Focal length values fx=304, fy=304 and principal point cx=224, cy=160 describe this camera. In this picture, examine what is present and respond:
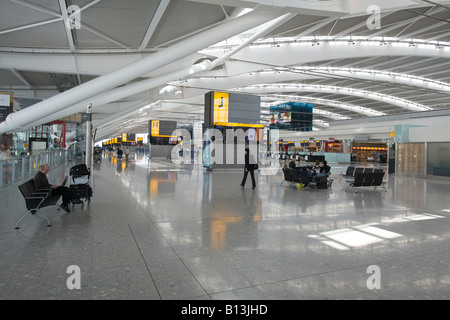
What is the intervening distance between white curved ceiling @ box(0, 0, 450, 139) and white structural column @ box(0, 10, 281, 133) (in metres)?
0.50

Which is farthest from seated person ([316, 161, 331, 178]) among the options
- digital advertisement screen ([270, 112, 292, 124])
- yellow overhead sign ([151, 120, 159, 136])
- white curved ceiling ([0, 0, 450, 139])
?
yellow overhead sign ([151, 120, 159, 136])

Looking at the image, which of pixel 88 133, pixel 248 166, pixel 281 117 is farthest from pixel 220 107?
pixel 281 117

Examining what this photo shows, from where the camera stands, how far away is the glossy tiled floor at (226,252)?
3.40 m

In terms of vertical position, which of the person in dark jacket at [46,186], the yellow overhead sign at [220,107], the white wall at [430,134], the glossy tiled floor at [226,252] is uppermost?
the yellow overhead sign at [220,107]

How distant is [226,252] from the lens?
182 inches

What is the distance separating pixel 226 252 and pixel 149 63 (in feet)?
33.5

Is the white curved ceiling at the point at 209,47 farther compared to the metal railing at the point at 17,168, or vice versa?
the white curved ceiling at the point at 209,47

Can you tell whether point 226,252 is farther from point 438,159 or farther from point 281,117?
point 281,117

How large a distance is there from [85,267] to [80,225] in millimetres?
2395

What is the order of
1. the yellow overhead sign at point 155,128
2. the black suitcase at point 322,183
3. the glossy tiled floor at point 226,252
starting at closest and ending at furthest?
the glossy tiled floor at point 226,252 < the black suitcase at point 322,183 < the yellow overhead sign at point 155,128

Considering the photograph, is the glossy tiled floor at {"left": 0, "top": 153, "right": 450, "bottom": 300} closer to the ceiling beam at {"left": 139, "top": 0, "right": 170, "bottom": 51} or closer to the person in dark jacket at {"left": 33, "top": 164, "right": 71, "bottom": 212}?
the person in dark jacket at {"left": 33, "top": 164, "right": 71, "bottom": 212}

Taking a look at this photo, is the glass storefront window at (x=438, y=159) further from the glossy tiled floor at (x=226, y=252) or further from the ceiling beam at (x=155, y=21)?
the ceiling beam at (x=155, y=21)

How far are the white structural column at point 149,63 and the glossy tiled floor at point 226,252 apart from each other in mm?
6394

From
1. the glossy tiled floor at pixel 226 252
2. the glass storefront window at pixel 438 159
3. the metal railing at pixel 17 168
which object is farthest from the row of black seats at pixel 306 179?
the glass storefront window at pixel 438 159
